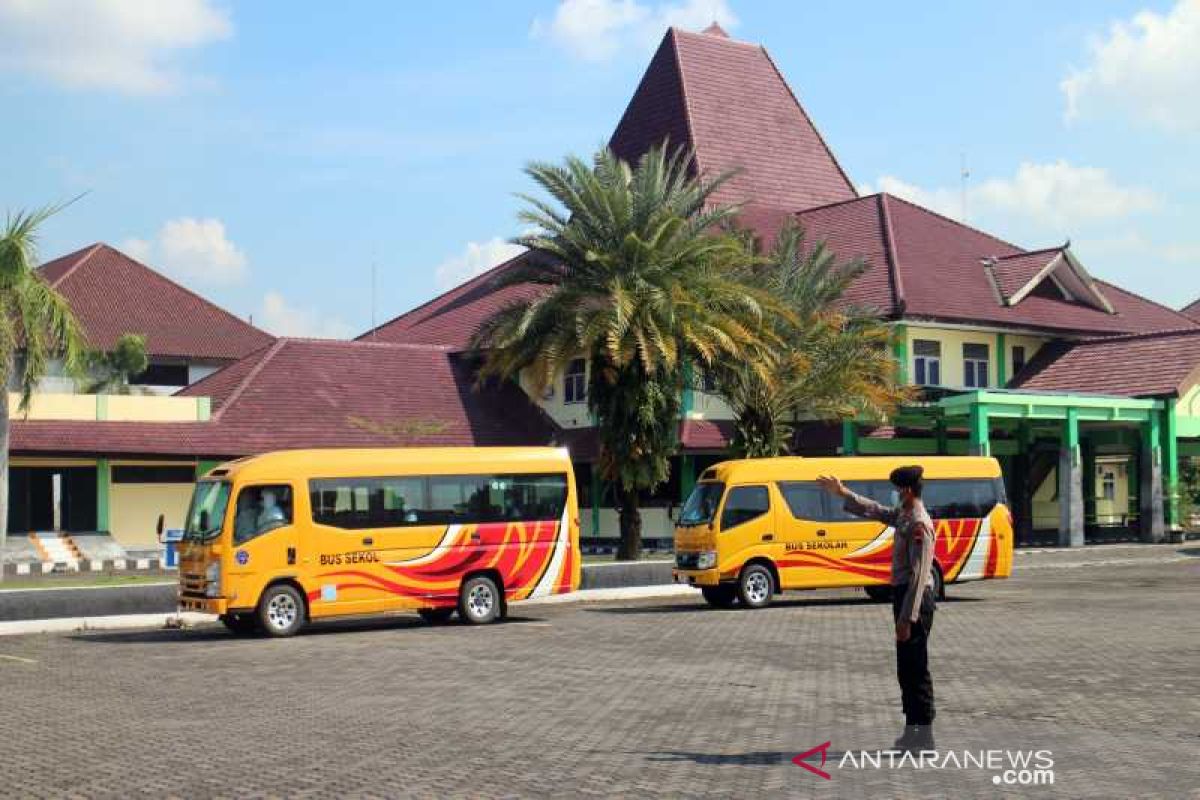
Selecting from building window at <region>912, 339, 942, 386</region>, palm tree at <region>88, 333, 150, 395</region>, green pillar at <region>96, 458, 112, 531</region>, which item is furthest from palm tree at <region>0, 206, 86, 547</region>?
building window at <region>912, 339, 942, 386</region>

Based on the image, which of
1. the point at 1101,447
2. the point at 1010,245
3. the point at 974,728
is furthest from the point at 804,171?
the point at 974,728

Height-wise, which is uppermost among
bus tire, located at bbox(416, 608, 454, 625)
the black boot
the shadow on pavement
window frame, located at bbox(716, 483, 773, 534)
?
window frame, located at bbox(716, 483, 773, 534)

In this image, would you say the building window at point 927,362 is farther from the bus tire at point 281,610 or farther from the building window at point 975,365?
the bus tire at point 281,610

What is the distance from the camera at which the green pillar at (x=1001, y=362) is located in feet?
161

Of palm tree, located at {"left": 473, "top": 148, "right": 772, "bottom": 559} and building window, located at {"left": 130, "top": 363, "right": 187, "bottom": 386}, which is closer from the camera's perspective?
palm tree, located at {"left": 473, "top": 148, "right": 772, "bottom": 559}

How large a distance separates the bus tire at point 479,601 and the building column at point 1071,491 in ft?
79.2

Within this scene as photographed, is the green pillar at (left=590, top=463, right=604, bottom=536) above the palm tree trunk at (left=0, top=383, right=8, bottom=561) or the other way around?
the other way around

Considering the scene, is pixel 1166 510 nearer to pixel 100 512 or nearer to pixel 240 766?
pixel 100 512

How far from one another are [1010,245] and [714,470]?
32078 mm

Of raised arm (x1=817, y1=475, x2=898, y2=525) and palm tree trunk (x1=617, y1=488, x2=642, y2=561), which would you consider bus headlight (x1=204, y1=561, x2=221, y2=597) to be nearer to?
raised arm (x1=817, y1=475, x2=898, y2=525)

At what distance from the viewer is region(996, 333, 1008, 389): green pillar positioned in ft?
161

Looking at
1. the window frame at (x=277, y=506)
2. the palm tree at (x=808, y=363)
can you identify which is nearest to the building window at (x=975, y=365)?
the palm tree at (x=808, y=363)

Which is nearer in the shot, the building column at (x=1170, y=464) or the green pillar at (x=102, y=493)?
the green pillar at (x=102, y=493)

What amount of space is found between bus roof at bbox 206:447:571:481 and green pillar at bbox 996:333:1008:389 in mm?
27864
